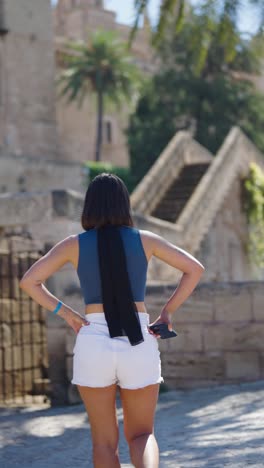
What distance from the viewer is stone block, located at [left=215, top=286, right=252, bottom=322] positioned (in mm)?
8695

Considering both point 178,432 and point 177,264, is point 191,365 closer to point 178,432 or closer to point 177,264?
point 178,432

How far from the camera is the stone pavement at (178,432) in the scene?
220 inches

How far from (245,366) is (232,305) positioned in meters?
0.56

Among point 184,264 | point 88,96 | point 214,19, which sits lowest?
point 88,96

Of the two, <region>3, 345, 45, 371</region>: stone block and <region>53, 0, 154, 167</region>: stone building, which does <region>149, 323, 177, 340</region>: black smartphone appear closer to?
<region>3, 345, 45, 371</region>: stone block

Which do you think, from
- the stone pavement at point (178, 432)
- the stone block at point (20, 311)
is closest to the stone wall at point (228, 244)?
the stone block at point (20, 311)

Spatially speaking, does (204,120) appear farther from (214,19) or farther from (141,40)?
(214,19)

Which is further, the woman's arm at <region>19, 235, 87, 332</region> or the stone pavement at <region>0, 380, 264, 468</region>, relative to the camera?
the stone pavement at <region>0, 380, 264, 468</region>

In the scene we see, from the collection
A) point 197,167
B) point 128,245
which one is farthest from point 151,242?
point 197,167

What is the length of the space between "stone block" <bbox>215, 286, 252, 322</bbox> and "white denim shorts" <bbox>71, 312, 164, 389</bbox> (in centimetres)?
471

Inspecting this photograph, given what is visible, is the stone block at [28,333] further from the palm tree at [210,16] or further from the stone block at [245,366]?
the palm tree at [210,16]

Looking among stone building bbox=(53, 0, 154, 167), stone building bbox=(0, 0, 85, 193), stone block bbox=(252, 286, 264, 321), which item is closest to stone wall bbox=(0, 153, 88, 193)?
stone building bbox=(0, 0, 85, 193)

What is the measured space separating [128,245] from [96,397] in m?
0.66

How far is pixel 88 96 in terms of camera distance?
172ft
